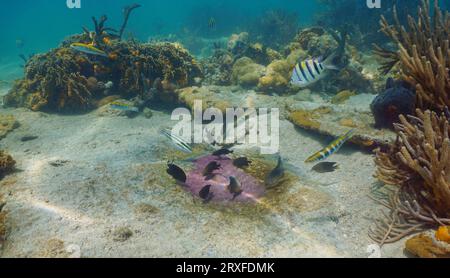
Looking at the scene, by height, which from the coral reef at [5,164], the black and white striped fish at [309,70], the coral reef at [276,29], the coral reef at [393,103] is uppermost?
the coral reef at [276,29]

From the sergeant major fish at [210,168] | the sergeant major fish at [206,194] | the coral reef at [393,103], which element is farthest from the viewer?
the coral reef at [393,103]

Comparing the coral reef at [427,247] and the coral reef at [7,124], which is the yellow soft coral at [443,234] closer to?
the coral reef at [427,247]

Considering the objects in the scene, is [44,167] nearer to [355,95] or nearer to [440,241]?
[440,241]

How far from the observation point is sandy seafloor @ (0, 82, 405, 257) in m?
2.84

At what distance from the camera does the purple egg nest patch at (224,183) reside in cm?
376

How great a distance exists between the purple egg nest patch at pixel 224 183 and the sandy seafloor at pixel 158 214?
21 cm

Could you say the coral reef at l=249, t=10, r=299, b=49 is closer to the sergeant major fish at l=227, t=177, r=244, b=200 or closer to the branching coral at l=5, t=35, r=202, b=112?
the branching coral at l=5, t=35, r=202, b=112

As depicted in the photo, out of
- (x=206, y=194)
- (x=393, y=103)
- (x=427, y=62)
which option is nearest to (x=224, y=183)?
(x=206, y=194)

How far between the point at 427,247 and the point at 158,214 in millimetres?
2664

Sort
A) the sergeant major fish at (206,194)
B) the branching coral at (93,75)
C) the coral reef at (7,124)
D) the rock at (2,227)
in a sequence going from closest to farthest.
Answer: the rock at (2,227) < the sergeant major fish at (206,194) < the coral reef at (7,124) < the branching coral at (93,75)

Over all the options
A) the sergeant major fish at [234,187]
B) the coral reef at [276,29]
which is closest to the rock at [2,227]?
the sergeant major fish at [234,187]

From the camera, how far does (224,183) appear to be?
13.2ft

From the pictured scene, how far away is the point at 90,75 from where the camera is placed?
876 centimetres

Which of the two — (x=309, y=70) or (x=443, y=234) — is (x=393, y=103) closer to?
(x=309, y=70)
